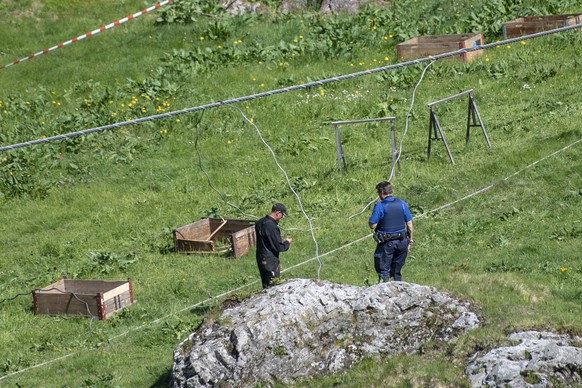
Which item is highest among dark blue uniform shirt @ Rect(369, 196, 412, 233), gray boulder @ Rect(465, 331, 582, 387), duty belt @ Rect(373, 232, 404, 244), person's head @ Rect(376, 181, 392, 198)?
person's head @ Rect(376, 181, 392, 198)

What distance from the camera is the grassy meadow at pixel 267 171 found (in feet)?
45.8

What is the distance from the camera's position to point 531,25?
2594cm

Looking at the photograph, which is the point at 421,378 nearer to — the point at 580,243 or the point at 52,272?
the point at 580,243

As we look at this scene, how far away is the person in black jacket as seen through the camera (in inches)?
549

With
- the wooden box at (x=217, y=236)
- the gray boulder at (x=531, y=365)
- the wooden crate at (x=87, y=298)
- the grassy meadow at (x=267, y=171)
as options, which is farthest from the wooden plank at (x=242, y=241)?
the gray boulder at (x=531, y=365)

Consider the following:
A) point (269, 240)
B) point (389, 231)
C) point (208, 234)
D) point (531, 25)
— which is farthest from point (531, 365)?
point (531, 25)

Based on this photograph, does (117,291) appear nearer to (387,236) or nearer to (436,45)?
(387,236)

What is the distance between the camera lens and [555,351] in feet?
32.6

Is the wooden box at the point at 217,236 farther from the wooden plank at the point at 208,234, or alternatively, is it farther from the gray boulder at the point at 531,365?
the gray boulder at the point at 531,365

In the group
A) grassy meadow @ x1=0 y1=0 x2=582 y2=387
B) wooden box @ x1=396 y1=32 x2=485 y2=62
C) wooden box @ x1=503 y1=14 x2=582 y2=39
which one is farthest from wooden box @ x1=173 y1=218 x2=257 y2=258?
wooden box @ x1=503 y1=14 x2=582 y2=39

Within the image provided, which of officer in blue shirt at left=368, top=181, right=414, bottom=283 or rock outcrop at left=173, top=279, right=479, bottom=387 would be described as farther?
officer in blue shirt at left=368, top=181, right=414, bottom=283

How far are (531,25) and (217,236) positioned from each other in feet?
37.3

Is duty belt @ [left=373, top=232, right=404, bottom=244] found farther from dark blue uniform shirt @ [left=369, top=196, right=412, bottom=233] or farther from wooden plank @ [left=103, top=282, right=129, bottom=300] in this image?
wooden plank @ [left=103, top=282, right=129, bottom=300]

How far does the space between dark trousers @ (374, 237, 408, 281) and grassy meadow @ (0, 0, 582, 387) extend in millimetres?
589
